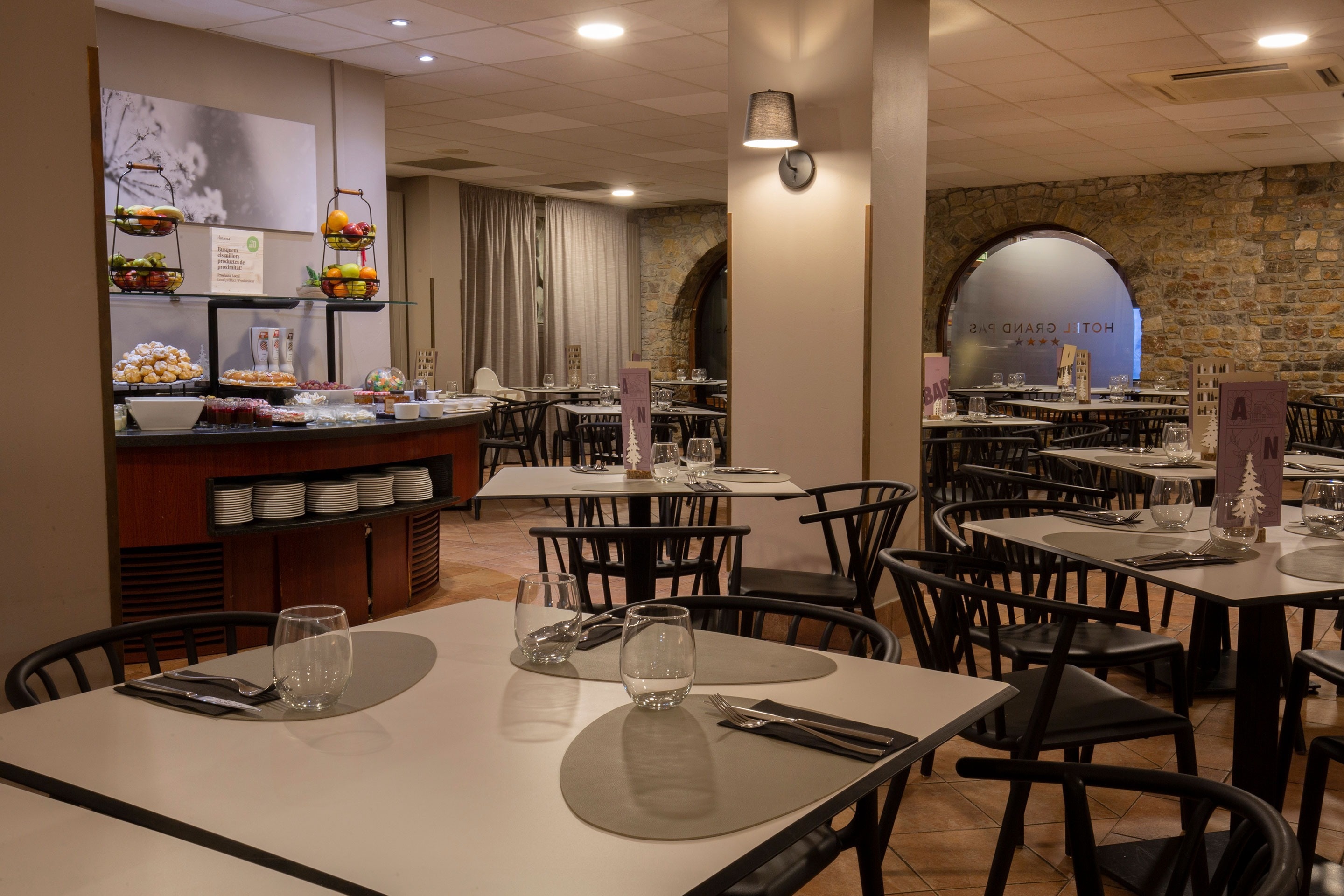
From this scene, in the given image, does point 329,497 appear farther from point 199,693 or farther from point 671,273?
point 671,273

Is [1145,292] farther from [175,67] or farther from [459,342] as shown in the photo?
[175,67]

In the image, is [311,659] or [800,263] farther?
[800,263]

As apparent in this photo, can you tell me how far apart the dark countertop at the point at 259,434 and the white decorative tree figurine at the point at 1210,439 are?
135 inches

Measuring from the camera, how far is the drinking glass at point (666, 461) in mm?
3455

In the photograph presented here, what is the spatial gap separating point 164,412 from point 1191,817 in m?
4.01

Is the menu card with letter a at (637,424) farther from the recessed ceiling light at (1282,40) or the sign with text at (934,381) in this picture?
the recessed ceiling light at (1282,40)

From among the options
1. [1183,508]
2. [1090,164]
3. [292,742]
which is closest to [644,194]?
[1090,164]

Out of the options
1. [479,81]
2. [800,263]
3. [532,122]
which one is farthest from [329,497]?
[532,122]

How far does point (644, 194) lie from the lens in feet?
40.5

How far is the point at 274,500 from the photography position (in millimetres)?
4312

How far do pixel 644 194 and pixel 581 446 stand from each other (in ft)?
23.7

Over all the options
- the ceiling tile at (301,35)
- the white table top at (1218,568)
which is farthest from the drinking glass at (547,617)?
the ceiling tile at (301,35)

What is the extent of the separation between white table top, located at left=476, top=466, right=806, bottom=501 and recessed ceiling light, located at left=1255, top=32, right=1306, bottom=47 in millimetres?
4325

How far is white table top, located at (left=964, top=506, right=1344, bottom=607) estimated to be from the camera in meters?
2.03
